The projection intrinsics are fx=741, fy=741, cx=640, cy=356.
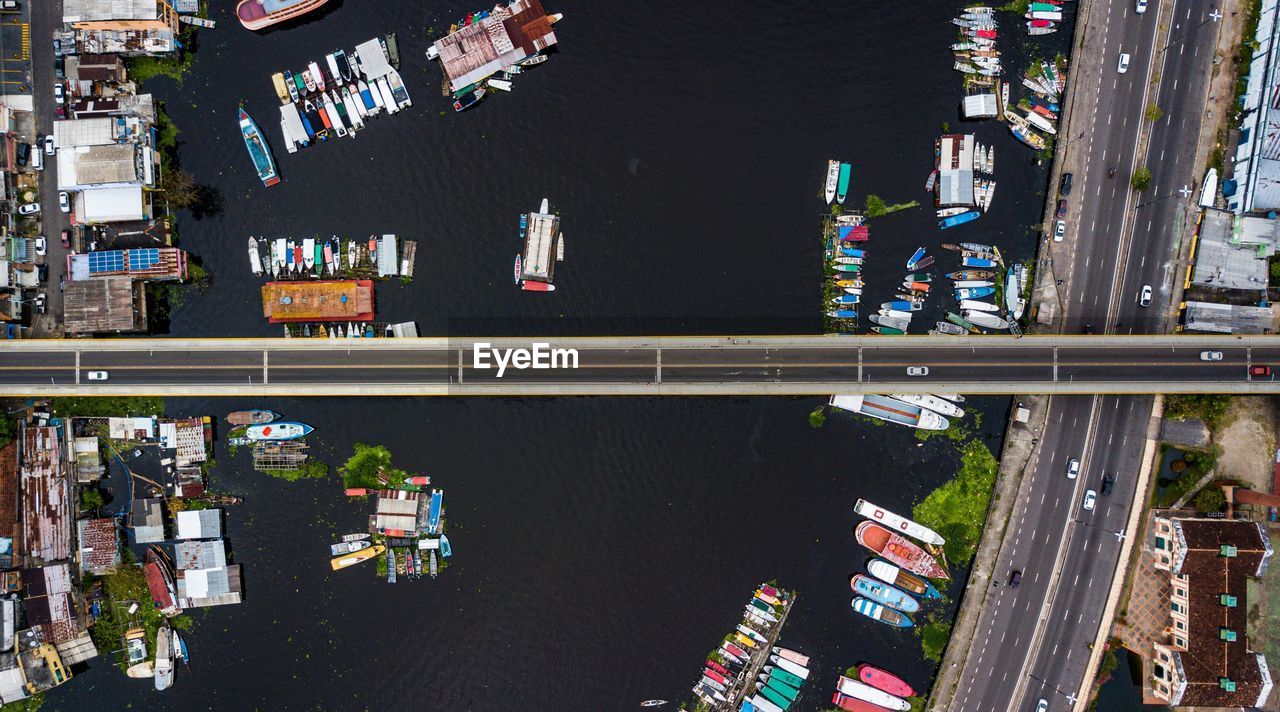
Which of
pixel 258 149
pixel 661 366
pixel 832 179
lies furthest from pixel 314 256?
pixel 832 179

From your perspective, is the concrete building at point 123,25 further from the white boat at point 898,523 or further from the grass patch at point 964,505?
the grass patch at point 964,505

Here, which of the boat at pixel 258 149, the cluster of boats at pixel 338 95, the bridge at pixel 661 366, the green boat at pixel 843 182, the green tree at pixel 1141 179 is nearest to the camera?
the bridge at pixel 661 366

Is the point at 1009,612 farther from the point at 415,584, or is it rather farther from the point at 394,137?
the point at 394,137

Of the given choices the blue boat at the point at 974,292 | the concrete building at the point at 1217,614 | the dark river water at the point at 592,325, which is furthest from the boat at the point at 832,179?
the concrete building at the point at 1217,614

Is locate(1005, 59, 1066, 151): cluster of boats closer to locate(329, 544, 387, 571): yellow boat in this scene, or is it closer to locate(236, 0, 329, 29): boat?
locate(236, 0, 329, 29): boat

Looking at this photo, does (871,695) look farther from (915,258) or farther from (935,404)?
(915,258)

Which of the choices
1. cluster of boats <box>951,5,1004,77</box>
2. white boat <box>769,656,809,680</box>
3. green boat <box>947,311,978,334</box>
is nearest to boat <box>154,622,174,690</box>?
white boat <box>769,656,809,680</box>

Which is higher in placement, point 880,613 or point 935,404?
point 935,404
